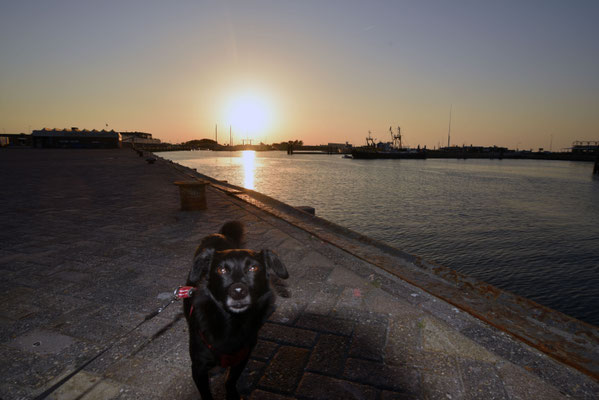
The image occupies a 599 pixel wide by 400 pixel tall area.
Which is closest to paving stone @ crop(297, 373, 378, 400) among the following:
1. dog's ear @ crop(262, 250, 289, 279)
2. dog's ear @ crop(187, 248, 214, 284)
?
dog's ear @ crop(262, 250, 289, 279)

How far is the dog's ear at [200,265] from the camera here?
1.93 meters

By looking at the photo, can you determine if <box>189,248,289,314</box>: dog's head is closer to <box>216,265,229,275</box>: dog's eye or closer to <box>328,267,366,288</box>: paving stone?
<box>216,265,229,275</box>: dog's eye

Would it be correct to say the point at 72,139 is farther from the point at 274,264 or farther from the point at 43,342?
the point at 274,264

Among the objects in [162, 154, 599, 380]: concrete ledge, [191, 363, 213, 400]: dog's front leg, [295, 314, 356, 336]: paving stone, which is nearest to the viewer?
[191, 363, 213, 400]: dog's front leg

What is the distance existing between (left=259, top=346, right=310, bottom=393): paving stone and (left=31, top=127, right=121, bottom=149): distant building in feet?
361

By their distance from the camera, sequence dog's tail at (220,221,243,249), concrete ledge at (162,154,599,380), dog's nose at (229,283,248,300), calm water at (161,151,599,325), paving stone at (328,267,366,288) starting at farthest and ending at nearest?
calm water at (161,151,599,325), paving stone at (328,267,366,288), dog's tail at (220,221,243,249), concrete ledge at (162,154,599,380), dog's nose at (229,283,248,300)

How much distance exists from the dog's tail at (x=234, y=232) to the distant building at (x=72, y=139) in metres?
109

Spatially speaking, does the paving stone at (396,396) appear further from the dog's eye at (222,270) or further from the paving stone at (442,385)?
the dog's eye at (222,270)

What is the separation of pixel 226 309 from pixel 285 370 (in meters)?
0.78

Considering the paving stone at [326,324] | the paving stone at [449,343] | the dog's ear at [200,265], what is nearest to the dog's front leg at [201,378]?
the dog's ear at [200,265]

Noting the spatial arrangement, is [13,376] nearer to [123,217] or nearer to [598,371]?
[598,371]

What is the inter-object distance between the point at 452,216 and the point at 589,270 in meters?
7.77

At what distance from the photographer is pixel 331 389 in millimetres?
2045

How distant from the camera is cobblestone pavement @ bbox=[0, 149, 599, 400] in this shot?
2.05m
